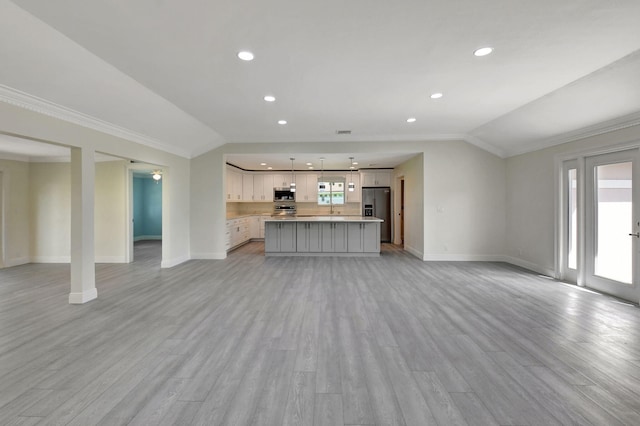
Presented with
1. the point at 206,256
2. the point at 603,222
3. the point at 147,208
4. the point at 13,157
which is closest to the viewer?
the point at 603,222

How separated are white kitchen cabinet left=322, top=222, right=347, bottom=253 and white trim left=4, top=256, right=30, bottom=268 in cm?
699

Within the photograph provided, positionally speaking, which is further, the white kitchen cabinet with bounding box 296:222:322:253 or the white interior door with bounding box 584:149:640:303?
the white kitchen cabinet with bounding box 296:222:322:253

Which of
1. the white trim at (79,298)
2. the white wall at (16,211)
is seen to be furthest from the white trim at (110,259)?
the white trim at (79,298)

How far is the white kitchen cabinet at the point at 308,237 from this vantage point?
7137 mm

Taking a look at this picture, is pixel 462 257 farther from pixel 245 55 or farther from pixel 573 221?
pixel 245 55

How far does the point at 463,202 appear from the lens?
6.25 metres

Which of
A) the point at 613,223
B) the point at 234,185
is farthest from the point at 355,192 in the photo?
the point at 613,223

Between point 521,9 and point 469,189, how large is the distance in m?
4.63

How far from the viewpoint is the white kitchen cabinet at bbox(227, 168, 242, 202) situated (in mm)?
8570

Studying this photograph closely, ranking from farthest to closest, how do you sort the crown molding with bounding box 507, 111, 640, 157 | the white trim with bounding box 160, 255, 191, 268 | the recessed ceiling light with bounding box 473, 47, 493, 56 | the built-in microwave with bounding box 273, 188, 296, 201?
the built-in microwave with bounding box 273, 188, 296, 201 → the white trim with bounding box 160, 255, 191, 268 → the crown molding with bounding box 507, 111, 640, 157 → the recessed ceiling light with bounding box 473, 47, 493, 56

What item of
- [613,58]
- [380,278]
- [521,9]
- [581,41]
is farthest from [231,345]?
[613,58]

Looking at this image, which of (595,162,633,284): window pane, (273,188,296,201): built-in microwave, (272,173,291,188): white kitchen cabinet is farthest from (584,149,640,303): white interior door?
(272,173,291,188): white kitchen cabinet

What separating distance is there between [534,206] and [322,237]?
15.2 feet

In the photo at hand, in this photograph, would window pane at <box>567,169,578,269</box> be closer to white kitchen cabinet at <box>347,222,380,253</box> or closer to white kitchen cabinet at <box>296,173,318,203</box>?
white kitchen cabinet at <box>347,222,380,253</box>
